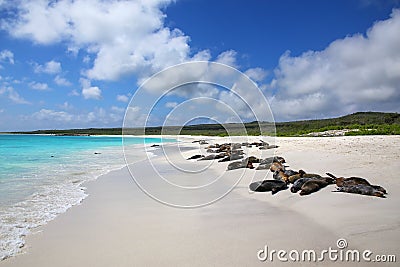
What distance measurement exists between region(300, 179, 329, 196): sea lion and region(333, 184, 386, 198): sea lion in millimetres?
485

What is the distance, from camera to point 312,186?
24.3ft

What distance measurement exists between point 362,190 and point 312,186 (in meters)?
1.14

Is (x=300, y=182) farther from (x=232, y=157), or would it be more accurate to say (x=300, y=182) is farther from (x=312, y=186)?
(x=232, y=157)

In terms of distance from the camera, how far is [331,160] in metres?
11.7

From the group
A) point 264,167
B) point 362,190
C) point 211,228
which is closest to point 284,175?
point 362,190

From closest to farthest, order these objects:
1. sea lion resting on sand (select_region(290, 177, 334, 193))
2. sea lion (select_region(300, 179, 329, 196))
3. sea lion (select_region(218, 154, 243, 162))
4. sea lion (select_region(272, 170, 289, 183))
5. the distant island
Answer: sea lion (select_region(300, 179, 329, 196)) → sea lion resting on sand (select_region(290, 177, 334, 193)) → sea lion (select_region(272, 170, 289, 183)) → sea lion (select_region(218, 154, 243, 162)) → the distant island

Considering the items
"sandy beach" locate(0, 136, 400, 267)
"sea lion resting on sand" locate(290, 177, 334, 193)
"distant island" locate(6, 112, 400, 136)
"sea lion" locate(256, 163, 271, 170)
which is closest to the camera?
"sandy beach" locate(0, 136, 400, 267)

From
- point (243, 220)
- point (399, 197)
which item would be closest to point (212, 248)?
point (243, 220)

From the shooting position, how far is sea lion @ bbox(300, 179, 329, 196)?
7.27 meters

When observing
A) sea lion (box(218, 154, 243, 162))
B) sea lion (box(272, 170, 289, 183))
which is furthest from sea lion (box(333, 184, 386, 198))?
sea lion (box(218, 154, 243, 162))

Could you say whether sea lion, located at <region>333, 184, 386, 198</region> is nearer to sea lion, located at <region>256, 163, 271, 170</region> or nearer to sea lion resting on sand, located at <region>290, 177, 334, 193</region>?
sea lion resting on sand, located at <region>290, 177, 334, 193</region>

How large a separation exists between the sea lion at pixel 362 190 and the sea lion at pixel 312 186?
Result: 1.59 feet

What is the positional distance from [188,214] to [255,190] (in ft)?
8.62

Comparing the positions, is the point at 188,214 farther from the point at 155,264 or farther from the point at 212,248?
the point at 155,264
